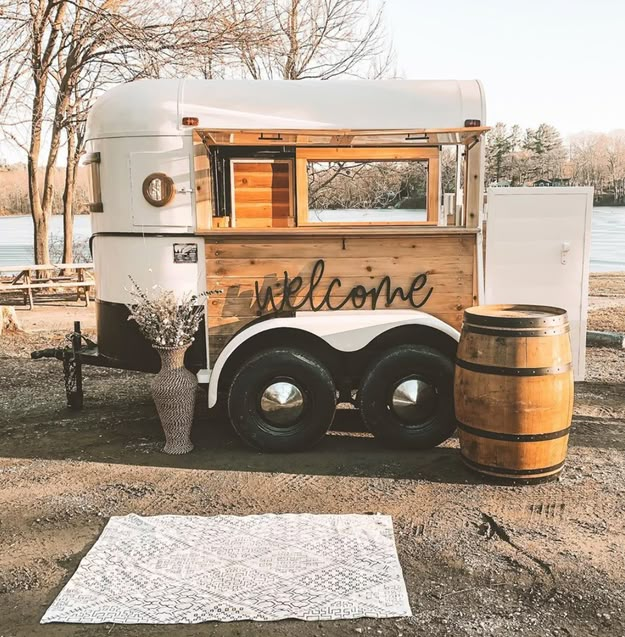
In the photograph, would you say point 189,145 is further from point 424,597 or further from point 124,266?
point 424,597

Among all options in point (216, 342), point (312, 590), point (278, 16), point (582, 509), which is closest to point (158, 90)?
point (216, 342)

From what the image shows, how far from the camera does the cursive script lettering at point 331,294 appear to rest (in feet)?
17.4

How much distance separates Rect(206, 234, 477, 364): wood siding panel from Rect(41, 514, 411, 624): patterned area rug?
182cm

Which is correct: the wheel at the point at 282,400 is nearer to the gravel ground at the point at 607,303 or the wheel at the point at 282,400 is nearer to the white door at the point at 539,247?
the white door at the point at 539,247

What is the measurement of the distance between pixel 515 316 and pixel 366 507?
1.62 m

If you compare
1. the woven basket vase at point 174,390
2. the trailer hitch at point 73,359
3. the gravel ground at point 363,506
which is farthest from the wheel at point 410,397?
the trailer hitch at point 73,359

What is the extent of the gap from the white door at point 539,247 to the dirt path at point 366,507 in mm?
1249

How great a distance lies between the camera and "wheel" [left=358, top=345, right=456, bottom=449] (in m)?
5.17

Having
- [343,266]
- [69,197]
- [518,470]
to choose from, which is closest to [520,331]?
[518,470]

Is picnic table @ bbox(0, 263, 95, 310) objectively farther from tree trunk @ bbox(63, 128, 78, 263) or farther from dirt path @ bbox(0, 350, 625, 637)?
dirt path @ bbox(0, 350, 625, 637)

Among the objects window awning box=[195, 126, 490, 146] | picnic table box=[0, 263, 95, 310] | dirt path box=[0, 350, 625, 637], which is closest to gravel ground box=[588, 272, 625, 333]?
dirt path box=[0, 350, 625, 637]

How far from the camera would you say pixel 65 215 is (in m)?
17.6

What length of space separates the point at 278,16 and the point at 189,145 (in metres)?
12.0

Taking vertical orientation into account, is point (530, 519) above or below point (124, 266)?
below
